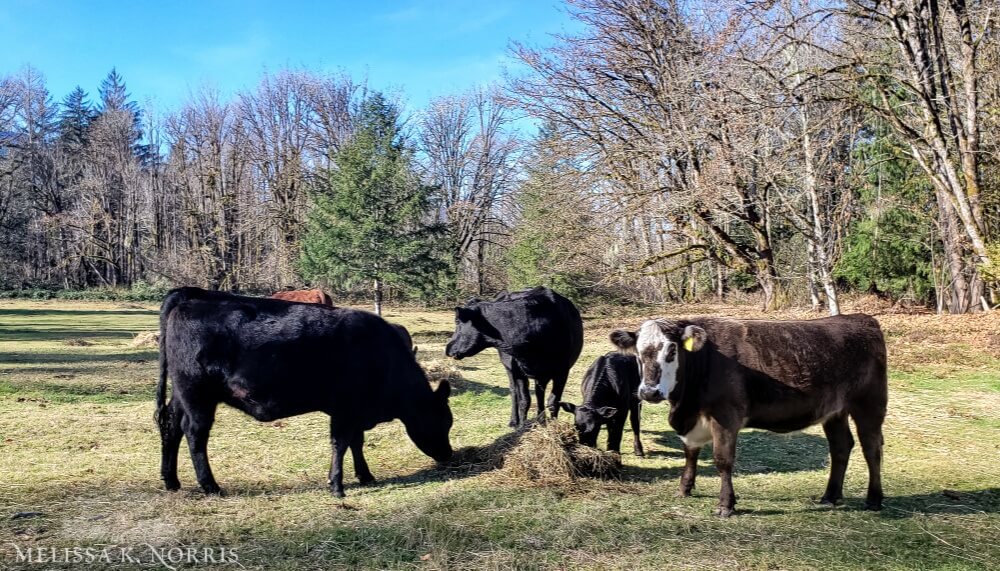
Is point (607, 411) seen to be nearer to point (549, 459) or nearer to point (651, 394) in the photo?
point (549, 459)

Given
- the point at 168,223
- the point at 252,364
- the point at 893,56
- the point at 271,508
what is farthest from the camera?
the point at 168,223

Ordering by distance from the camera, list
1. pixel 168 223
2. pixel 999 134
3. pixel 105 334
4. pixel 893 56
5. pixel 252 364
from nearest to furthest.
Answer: pixel 252 364 → pixel 999 134 → pixel 893 56 → pixel 105 334 → pixel 168 223

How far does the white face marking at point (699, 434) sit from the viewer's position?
18.0 feet

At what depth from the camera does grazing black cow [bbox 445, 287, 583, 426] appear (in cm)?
881

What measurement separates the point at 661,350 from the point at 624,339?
0.42 metres

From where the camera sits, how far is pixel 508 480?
6.27 m

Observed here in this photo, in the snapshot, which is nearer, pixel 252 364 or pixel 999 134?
pixel 252 364

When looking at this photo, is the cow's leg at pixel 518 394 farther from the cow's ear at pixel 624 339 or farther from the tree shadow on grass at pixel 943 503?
the tree shadow on grass at pixel 943 503

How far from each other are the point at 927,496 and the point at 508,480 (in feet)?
12.3

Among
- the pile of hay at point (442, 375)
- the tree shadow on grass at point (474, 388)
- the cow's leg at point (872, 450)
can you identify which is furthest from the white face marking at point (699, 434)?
the pile of hay at point (442, 375)

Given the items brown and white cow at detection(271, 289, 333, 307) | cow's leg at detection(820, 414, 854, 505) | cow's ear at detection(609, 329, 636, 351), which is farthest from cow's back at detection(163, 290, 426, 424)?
brown and white cow at detection(271, 289, 333, 307)

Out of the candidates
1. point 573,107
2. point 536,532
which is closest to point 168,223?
point 573,107

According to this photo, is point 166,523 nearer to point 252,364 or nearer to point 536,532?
point 252,364

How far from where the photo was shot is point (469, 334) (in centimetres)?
932
